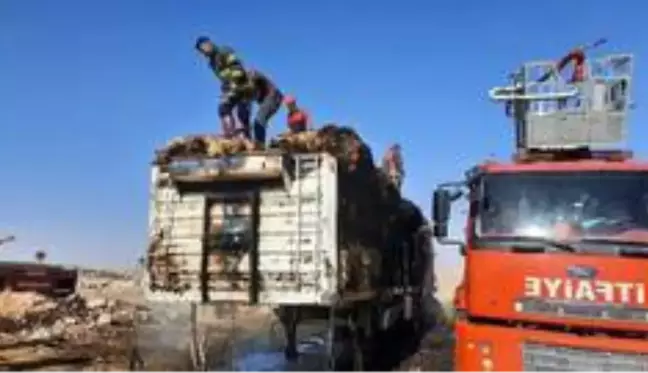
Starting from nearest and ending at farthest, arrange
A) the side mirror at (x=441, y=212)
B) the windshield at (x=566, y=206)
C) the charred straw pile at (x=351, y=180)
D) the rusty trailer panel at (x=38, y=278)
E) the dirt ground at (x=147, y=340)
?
the windshield at (x=566, y=206) → the side mirror at (x=441, y=212) → the charred straw pile at (x=351, y=180) → the dirt ground at (x=147, y=340) → the rusty trailer panel at (x=38, y=278)

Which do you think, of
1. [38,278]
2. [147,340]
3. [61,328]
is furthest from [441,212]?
[38,278]

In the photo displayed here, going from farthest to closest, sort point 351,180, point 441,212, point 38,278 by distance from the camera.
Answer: point 38,278 → point 351,180 → point 441,212

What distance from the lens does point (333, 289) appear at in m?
9.56

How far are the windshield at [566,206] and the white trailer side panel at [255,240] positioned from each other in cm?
212

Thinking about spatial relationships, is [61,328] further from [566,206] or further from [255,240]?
[566,206]

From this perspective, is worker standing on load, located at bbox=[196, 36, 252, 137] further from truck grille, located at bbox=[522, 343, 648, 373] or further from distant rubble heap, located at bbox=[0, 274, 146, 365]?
truck grille, located at bbox=[522, 343, 648, 373]

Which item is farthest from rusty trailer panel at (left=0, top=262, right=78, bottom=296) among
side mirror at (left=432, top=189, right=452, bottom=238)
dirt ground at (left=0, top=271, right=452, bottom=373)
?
side mirror at (left=432, top=189, right=452, bottom=238)

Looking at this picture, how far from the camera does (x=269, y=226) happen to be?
10047mm

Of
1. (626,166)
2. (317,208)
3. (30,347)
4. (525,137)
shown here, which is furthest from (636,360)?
(30,347)

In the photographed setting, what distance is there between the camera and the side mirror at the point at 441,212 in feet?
28.7

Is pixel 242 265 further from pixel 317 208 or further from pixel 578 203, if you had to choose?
pixel 578 203

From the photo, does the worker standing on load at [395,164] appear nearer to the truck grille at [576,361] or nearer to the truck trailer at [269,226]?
the truck trailer at [269,226]

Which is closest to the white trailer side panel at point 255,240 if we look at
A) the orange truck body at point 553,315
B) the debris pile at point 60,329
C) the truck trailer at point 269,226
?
the truck trailer at point 269,226

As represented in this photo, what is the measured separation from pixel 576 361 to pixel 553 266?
→ 876 mm
